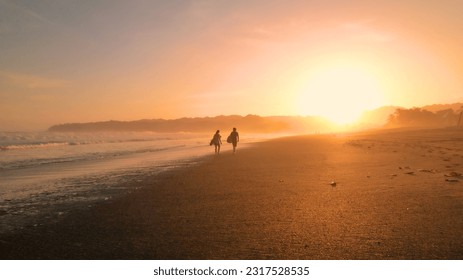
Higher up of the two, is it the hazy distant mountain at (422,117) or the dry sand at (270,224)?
the hazy distant mountain at (422,117)

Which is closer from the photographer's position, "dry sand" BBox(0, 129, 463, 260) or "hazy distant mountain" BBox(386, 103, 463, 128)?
"dry sand" BBox(0, 129, 463, 260)

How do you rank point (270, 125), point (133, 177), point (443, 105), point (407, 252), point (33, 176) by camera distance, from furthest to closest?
point (270, 125)
point (443, 105)
point (33, 176)
point (133, 177)
point (407, 252)

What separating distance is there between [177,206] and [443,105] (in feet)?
687

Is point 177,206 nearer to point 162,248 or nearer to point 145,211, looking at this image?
point 145,211

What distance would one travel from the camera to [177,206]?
8.85 meters

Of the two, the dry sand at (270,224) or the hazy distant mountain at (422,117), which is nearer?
the dry sand at (270,224)

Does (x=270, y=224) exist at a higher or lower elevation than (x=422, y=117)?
lower

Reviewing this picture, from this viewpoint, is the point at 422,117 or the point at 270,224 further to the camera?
the point at 422,117

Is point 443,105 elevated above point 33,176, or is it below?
above

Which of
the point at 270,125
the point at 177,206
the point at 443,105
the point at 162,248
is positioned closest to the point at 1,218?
the point at 177,206

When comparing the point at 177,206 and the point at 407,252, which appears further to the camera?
the point at 177,206

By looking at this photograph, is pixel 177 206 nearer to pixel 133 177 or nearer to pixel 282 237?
pixel 282 237

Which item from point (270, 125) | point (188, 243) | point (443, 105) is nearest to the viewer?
point (188, 243)

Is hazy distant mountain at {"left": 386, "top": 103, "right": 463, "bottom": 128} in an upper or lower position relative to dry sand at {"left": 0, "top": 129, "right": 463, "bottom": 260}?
upper
